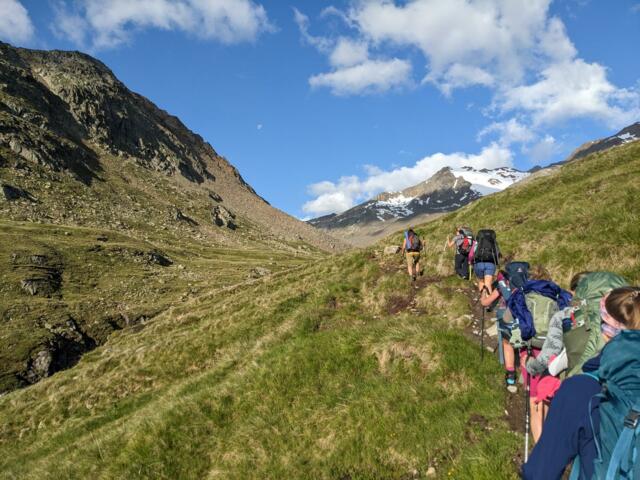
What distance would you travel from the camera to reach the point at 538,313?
7.19 m

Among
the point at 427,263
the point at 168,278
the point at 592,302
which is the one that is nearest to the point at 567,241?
the point at 427,263

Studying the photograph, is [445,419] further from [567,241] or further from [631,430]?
[567,241]

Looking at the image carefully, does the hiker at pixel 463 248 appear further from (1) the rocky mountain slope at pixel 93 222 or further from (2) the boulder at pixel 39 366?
(2) the boulder at pixel 39 366

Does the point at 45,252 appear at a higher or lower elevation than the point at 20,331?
higher

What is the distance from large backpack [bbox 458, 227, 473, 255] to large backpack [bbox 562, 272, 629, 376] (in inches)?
363

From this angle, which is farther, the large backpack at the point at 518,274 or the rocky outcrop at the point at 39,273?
the rocky outcrop at the point at 39,273

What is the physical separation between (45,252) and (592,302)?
77.5m

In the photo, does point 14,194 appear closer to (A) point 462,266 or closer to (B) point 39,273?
Answer: (B) point 39,273

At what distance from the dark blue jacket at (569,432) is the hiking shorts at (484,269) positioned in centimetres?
999

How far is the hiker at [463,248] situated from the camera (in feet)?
48.9

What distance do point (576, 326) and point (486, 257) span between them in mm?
7775

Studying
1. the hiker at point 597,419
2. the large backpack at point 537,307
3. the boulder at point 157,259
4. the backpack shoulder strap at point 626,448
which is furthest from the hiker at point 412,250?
the boulder at point 157,259

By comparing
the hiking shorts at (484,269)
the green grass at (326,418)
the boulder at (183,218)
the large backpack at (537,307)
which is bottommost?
the green grass at (326,418)

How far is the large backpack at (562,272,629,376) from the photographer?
517 centimetres
